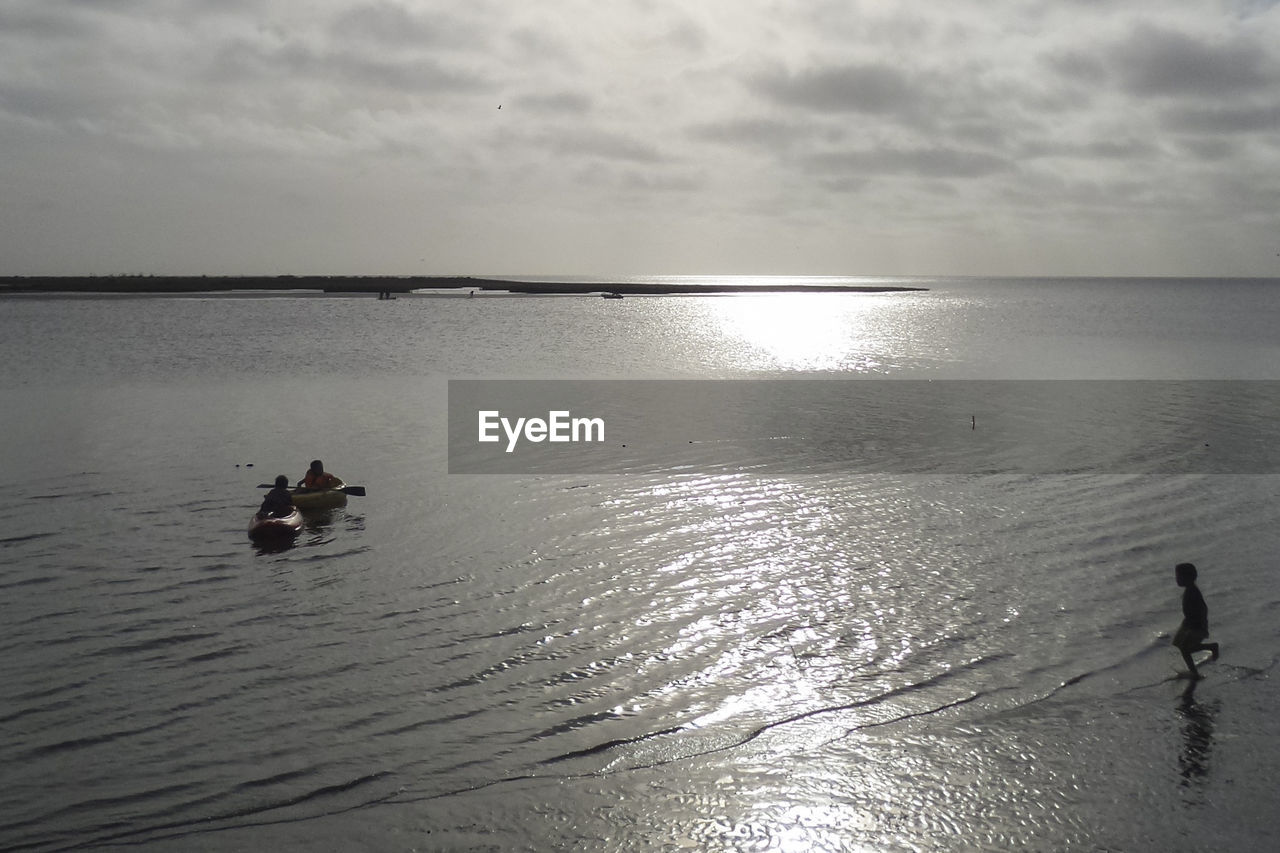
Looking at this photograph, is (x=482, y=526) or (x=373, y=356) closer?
(x=482, y=526)

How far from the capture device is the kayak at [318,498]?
2444 centimetres

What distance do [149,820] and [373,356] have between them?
63849mm

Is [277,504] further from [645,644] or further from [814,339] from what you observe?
[814,339]

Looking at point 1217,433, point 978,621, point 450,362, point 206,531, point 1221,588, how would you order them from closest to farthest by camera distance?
point 978,621
point 1221,588
point 206,531
point 1217,433
point 450,362

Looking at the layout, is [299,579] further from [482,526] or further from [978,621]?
[978,621]

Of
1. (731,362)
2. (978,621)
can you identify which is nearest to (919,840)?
(978,621)

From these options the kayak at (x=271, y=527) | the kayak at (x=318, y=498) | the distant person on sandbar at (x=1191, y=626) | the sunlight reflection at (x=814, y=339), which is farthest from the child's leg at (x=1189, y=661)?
the sunlight reflection at (x=814, y=339)

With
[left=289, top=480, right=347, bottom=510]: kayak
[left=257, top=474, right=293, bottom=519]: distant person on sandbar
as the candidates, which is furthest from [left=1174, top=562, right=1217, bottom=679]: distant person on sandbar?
[left=289, top=480, right=347, bottom=510]: kayak

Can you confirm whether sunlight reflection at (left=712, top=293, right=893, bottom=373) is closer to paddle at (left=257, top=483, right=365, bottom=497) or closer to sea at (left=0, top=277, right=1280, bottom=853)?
sea at (left=0, top=277, right=1280, bottom=853)

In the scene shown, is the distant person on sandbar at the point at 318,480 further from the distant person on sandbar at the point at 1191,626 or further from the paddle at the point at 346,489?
the distant person on sandbar at the point at 1191,626

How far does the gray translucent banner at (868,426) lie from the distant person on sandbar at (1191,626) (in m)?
15.8

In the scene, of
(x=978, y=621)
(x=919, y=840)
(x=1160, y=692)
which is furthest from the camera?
(x=978, y=621)

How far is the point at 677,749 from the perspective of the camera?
39.2 feet

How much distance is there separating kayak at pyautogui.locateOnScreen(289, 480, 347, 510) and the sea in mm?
A: 367
